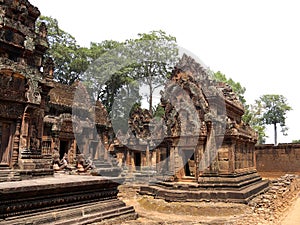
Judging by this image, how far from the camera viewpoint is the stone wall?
2444 centimetres

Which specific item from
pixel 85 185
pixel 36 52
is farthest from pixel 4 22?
pixel 85 185

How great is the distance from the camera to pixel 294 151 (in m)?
24.5

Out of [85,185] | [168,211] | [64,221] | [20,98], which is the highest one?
[20,98]

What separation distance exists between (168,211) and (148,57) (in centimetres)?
2141

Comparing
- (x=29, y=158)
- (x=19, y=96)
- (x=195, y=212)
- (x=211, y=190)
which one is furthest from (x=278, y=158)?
(x=19, y=96)

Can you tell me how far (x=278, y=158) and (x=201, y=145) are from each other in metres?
15.9

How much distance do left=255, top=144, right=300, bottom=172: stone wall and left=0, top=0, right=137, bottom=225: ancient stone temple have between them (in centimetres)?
2040

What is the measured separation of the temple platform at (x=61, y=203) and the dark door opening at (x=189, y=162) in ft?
17.3

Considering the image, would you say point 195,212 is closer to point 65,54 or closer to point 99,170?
point 99,170

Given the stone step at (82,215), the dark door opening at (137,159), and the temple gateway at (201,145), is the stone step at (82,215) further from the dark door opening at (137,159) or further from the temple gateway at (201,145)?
the dark door opening at (137,159)

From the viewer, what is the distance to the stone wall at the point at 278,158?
24.4 m

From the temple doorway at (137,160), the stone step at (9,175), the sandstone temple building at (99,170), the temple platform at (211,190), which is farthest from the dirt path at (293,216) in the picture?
the temple doorway at (137,160)

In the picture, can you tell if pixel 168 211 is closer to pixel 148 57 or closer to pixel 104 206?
pixel 104 206

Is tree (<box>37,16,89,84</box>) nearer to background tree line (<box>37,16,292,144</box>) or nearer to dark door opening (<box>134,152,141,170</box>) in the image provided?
background tree line (<box>37,16,292,144</box>)
